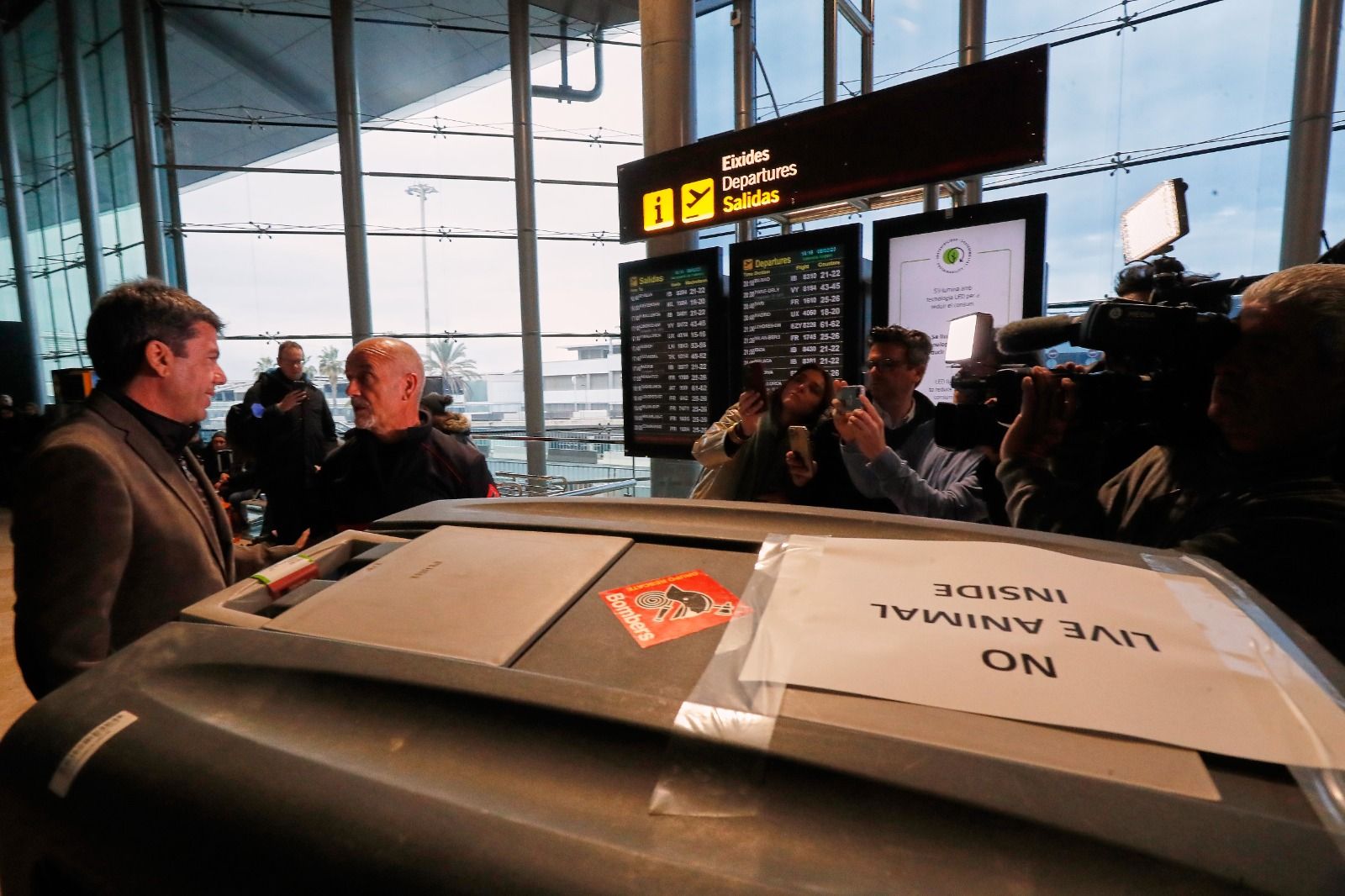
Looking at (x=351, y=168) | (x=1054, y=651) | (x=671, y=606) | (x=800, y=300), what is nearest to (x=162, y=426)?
(x=671, y=606)

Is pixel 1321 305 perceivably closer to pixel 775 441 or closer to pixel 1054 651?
pixel 1054 651

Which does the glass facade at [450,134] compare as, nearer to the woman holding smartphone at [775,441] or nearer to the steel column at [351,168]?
the steel column at [351,168]

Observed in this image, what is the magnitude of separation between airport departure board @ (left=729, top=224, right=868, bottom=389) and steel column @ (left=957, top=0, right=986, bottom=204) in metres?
2.70

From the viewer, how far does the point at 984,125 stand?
10.1 feet

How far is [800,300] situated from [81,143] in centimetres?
1235

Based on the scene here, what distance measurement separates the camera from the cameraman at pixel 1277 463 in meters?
0.87

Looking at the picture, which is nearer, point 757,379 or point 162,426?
point 162,426

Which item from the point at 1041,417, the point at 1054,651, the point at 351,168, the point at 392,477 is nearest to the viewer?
the point at 1054,651

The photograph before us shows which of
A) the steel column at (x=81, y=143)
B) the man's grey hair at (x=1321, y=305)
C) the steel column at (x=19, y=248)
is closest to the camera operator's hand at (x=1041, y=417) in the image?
the man's grey hair at (x=1321, y=305)

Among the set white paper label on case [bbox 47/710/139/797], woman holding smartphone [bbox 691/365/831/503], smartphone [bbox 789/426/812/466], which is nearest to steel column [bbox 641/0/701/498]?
woman holding smartphone [bbox 691/365/831/503]

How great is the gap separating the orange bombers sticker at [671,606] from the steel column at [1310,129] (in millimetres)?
7276

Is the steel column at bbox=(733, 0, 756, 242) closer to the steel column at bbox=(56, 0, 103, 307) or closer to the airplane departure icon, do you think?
the airplane departure icon

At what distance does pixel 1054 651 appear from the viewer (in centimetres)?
50

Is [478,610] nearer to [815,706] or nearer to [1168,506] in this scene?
[815,706]
